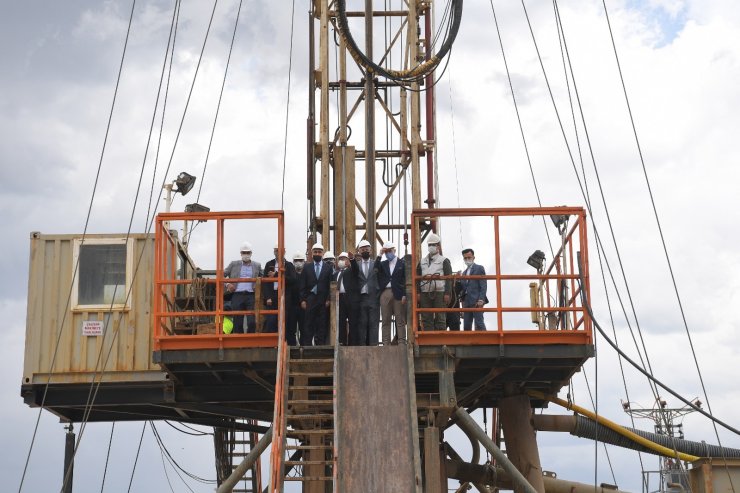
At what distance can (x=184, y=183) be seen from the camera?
22.7 metres

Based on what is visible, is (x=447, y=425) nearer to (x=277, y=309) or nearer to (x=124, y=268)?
(x=277, y=309)

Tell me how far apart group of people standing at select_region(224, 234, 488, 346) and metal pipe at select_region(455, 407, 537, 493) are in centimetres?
150

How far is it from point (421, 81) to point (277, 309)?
22.0ft

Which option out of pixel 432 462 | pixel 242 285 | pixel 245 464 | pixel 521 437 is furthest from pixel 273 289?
pixel 521 437

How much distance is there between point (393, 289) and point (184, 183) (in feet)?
20.9

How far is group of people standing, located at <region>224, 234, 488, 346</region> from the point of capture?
1775 centimetres

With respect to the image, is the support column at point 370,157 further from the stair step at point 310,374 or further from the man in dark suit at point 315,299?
the stair step at point 310,374

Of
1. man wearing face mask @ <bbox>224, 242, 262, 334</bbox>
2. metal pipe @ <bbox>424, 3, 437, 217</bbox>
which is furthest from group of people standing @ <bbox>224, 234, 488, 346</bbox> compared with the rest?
metal pipe @ <bbox>424, 3, 437, 217</bbox>

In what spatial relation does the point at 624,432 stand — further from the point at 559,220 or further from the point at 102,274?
the point at 102,274

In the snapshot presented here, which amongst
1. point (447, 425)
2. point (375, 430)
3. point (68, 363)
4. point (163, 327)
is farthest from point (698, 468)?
point (68, 363)

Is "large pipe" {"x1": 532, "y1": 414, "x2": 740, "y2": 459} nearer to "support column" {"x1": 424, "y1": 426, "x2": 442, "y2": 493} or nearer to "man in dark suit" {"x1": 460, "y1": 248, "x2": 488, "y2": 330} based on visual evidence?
"man in dark suit" {"x1": 460, "y1": 248, "x2": 488, "y2": 330}

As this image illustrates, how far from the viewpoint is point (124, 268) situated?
20.4 m

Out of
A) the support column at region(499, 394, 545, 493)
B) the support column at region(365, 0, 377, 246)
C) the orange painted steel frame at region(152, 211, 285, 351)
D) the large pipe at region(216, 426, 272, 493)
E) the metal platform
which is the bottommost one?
the large pipe at region(216, 426, 272, 493)

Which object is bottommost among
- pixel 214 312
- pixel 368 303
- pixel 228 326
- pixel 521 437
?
pixel 521 437
